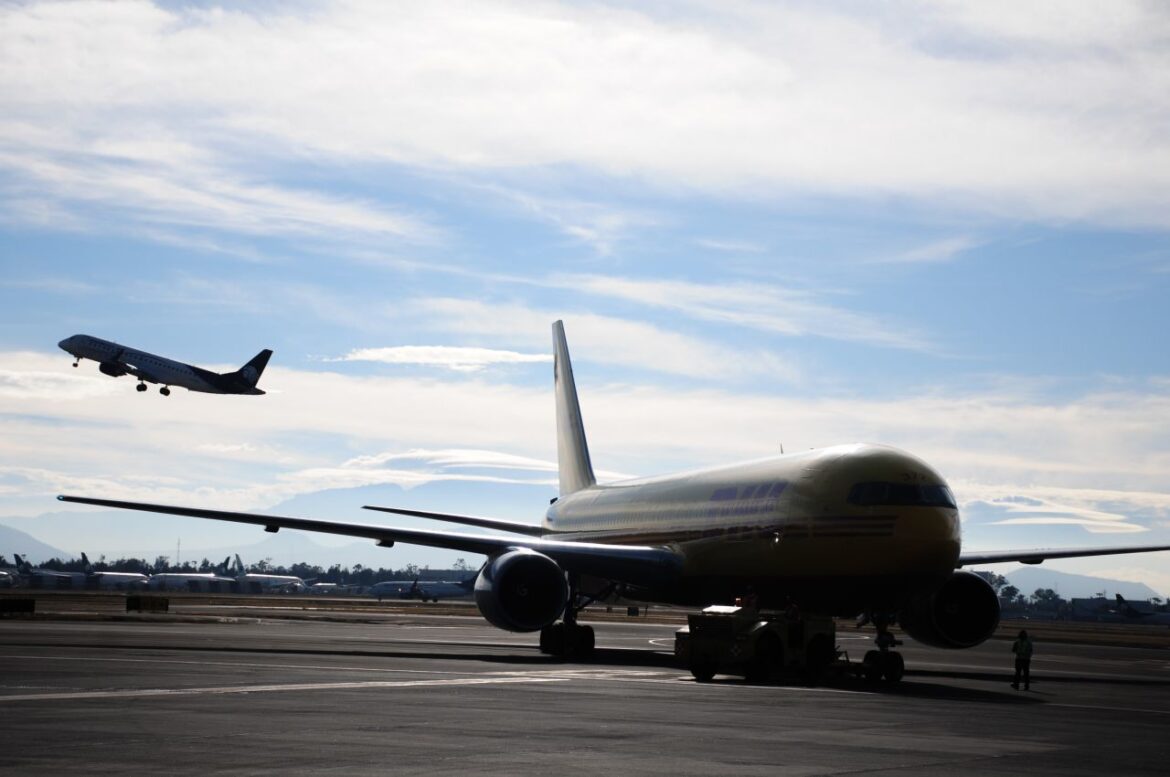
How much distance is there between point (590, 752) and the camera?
1477 centimetres

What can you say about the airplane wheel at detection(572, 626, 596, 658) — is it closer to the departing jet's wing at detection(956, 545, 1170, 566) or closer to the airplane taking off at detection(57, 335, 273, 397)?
the departing jet's wing at detection(956, 545, 1170, 566)

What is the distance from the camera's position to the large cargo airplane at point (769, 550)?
28750 millimetres

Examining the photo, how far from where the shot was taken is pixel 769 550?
102 ft

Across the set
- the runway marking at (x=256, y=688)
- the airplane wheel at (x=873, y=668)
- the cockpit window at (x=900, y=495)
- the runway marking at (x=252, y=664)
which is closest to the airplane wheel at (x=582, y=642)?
the runway marking at (x=252, y=664)

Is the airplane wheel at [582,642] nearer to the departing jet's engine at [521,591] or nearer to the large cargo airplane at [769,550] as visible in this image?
the large cargo airplane at [769,550]

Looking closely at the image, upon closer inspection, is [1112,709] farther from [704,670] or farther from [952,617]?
[952,617]

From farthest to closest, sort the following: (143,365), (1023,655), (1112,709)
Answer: (143,365)
(1023,655)
(1112,709)

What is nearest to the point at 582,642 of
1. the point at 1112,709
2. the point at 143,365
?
the point at 1112,709

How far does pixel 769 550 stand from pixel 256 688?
1272 centimetres

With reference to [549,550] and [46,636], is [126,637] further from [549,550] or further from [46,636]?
[549,550]

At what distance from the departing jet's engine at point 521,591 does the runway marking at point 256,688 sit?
634 cm

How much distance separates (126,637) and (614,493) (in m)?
14.6

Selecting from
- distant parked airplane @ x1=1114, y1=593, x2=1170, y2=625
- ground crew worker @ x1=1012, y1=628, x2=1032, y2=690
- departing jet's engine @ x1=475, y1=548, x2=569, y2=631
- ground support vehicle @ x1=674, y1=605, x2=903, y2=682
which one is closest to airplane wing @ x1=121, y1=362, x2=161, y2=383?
departing jet's engine @ x1=475, y1=548, x2=569, y2=631

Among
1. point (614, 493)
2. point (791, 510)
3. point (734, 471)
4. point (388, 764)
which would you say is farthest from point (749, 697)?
point (614, 493)
